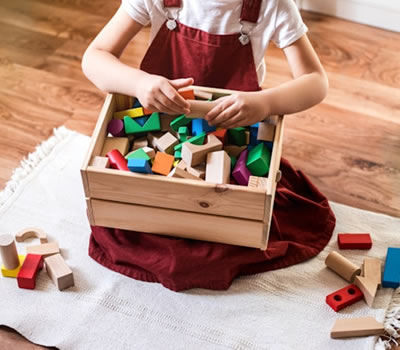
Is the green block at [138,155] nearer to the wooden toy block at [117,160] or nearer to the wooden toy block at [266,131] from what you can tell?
the wooden toy block at [117,160]

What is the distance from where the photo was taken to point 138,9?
1300 millimetres

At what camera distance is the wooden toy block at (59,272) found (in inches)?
49.2

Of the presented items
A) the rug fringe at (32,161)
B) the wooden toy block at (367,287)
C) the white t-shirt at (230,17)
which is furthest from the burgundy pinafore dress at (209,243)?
the rug fringe at (32,161)

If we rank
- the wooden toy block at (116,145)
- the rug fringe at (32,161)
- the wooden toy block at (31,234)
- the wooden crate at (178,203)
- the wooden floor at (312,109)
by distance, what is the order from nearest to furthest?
the wooden crate at (178,203)
the wooden toy block at (116,145)
the wooden toy block at (31,234)
the rug fringe at (32,161)
the wooden floor at (312,109)

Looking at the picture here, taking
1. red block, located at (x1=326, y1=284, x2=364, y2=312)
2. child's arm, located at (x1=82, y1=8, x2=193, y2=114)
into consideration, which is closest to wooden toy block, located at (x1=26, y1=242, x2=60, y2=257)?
child's arm, located at (x1=82, y1=8, x2=193, y2=114)

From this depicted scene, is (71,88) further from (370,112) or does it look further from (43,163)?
(370,112)

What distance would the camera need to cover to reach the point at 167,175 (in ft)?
3.85

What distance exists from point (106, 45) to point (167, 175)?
13.0 inches

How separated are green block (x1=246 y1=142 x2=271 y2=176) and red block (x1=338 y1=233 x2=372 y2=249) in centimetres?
29

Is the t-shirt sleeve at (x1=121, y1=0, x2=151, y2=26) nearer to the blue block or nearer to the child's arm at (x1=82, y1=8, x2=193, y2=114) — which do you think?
the child's arm at (x1=82, y1=8, x2=193, y2=114)

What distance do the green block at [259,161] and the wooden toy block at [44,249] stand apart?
17.7 inches

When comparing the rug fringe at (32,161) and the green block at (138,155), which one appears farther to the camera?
the rug fringe at (32,161)

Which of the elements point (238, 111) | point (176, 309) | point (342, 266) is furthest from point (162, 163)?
point (342, 266)

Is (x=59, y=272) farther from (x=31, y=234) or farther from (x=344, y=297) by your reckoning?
(x=344, y=297)
